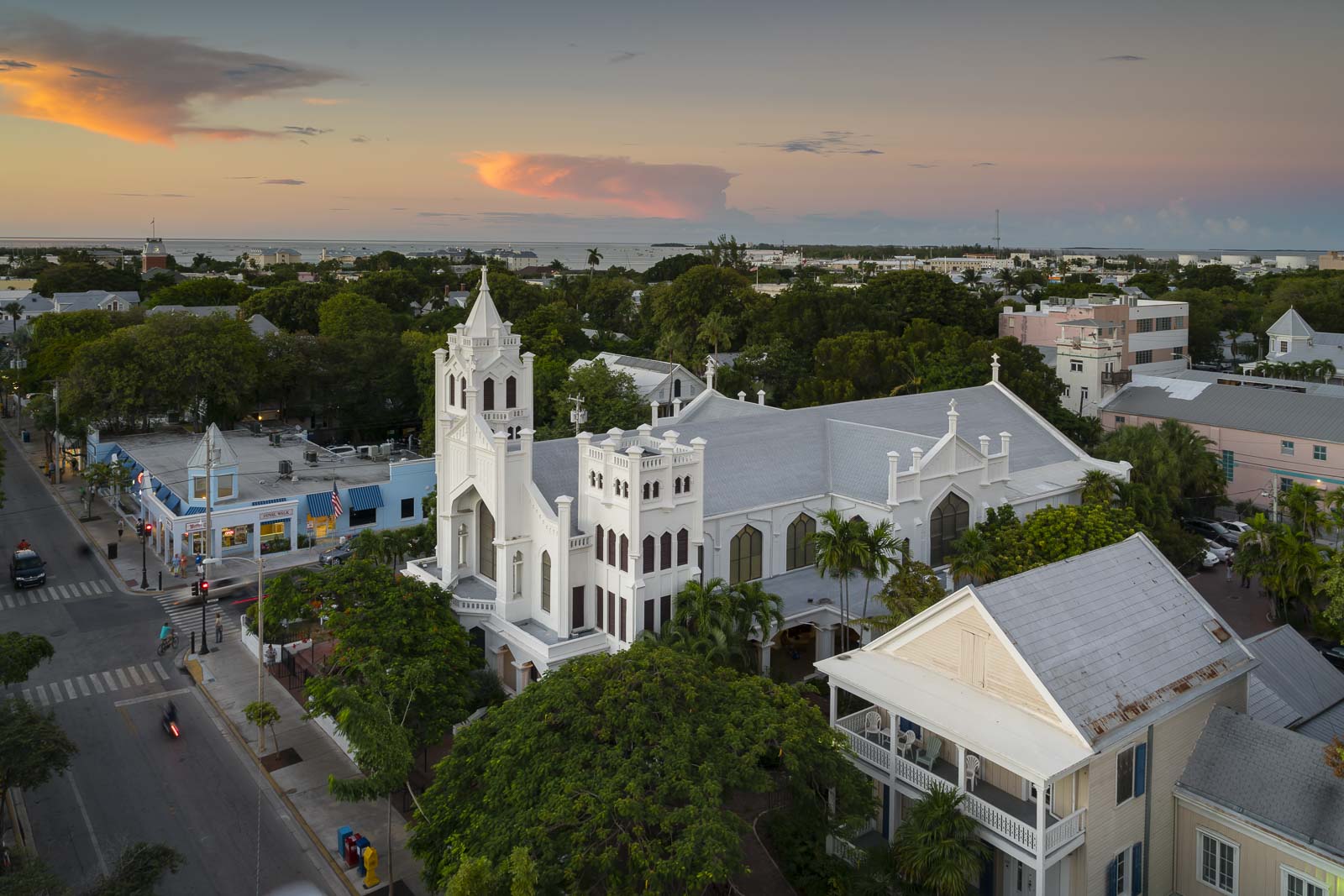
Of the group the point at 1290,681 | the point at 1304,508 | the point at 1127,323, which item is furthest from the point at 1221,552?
the point at 1127,323

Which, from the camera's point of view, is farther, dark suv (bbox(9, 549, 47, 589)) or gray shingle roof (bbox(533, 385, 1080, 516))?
dark suv (bbox(9, 549, 47, 589))

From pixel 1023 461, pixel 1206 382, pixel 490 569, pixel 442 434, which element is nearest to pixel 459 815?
pixel 490 569

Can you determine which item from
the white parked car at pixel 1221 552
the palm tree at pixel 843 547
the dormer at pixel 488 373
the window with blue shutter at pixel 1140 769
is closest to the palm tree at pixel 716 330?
the white parked car at pixel 1221 552

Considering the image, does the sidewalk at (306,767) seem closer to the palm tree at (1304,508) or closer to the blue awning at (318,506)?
the blue awning at (318,506)

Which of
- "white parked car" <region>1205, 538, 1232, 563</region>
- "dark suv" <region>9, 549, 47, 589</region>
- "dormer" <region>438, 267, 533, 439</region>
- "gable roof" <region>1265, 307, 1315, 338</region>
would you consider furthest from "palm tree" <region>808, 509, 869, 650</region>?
"gable roof" <region>1265, 307, 1315, 338</region>

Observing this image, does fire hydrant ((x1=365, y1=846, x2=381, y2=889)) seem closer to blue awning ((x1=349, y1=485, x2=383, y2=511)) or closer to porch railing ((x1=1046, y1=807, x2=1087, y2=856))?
porch railing ((x1=1046, y1=807, x2=1087, y2=856))
